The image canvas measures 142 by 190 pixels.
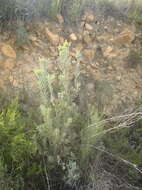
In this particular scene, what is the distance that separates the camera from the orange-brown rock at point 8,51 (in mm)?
2586

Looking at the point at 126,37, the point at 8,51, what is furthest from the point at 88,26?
the point at 8,51

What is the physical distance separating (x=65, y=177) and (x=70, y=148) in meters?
0.23

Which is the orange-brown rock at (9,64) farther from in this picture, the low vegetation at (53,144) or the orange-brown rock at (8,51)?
the low vegetation at (53,144)

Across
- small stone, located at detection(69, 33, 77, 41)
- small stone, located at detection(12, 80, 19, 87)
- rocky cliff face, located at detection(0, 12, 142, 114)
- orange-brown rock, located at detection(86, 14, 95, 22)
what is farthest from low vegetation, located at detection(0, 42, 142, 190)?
orange-brown rock, located at detection(86, 14, 95, 22)

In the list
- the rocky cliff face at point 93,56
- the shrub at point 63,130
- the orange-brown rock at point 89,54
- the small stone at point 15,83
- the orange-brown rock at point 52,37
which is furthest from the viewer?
the orange-brown rock at point 89,54

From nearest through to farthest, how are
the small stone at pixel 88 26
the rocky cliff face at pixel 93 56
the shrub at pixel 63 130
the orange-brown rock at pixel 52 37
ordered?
1. the shrub at pixel 63 130
2. the rocky cliff face at pixel 93 56
3. the orange-brown rock at pixel 52 37
4. the small stone at pixel 88 26

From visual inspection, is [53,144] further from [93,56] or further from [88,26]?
[88,26]

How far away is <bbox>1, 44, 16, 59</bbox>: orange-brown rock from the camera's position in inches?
102

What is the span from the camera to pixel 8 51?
103 inches

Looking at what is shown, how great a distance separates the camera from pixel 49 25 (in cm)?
295

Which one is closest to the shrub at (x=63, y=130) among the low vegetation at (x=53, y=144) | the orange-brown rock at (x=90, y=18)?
the low vegetation at (x=53, y=144)

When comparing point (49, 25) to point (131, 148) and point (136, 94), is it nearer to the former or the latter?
point (136, 94)

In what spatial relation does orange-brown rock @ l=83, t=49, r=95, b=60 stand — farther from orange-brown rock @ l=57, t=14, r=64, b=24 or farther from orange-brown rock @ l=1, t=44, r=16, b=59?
orange-brown rock @ l=1, t=44, r=16, b=59

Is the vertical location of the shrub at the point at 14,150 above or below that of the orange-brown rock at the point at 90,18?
below
